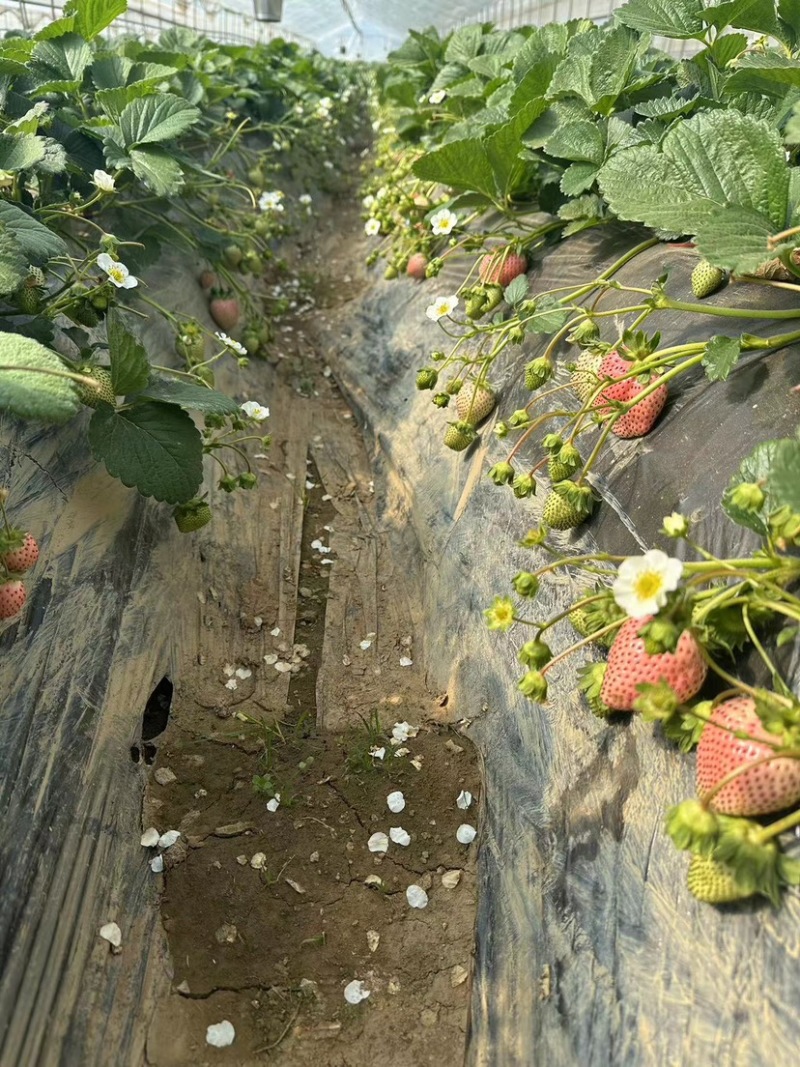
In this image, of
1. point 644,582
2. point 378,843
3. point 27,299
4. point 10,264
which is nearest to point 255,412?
point 27,299

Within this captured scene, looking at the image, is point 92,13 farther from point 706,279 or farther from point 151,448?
point 706,279

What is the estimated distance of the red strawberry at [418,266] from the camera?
2.96 m

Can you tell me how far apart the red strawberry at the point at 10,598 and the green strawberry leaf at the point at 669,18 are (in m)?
1.66

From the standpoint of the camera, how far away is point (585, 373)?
160cm

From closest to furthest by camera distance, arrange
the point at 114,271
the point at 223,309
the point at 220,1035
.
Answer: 1. the point at 220,1035
2. the point at 114,271
3. the point at 223,309

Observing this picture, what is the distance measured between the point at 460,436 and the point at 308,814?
3.00ft

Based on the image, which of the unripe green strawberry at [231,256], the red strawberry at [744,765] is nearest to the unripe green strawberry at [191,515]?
the red strawberry at [744,765]

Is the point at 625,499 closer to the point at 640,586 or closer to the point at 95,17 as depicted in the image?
the point at 640,586

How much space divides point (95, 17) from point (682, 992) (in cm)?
276

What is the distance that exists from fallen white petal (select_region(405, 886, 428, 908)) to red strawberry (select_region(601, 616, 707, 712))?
501 millimetres

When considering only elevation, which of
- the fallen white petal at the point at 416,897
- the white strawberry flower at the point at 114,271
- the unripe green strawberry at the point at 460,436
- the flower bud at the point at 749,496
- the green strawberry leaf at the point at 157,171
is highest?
the flower bud at the point at 749,496

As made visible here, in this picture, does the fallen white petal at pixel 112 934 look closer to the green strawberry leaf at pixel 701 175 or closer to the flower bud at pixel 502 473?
the flower bud at pixel 502 473

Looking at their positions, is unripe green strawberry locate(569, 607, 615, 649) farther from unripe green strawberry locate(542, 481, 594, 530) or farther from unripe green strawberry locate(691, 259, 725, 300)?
unripe green strawberry locate(691, 259, 725, 300)

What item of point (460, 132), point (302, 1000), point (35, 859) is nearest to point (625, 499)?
point (302, 1000)
